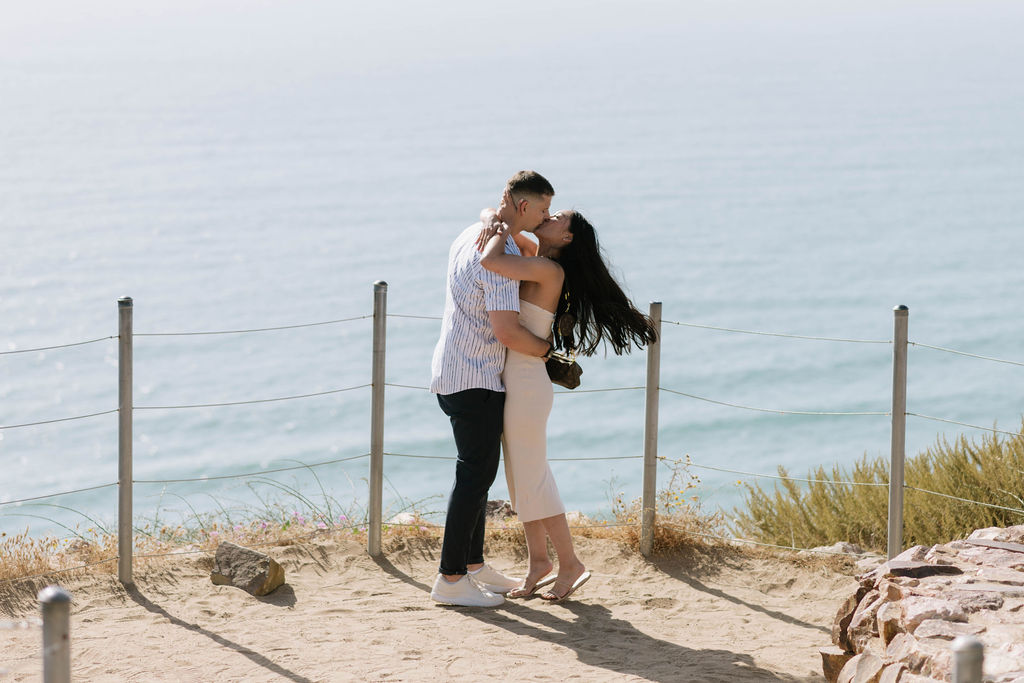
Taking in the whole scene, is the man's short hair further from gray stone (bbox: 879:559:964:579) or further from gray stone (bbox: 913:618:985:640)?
gray stone (bbox: 913:618:985:640)

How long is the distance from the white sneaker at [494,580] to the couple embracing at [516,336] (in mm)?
221

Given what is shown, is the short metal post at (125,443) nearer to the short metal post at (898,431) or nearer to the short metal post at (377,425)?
the short metal post at (377,425)

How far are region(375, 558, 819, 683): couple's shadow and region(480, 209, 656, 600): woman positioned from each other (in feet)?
1.05

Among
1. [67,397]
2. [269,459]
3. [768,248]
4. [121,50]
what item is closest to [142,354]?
[67,397]

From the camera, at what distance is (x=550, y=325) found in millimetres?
5168

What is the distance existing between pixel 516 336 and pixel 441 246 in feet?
110

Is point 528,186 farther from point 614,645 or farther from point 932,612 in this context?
point 932,612

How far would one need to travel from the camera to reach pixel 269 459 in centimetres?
2317

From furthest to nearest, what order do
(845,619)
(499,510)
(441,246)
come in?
(441,246) < (499,510) < (845,619)

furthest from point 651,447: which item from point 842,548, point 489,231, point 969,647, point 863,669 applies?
point 969,647

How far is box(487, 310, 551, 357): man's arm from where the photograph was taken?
16.3ft

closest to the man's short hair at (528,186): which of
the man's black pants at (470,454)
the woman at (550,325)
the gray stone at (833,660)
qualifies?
the woman at (550,325)

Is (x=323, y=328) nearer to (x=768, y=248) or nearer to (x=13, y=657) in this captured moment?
(x=768, y=248)

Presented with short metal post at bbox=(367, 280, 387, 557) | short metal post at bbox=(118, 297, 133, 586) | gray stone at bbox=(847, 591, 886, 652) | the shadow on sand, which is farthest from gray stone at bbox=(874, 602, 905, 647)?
short metal post at bbox=(118, 297, 133, 586)
